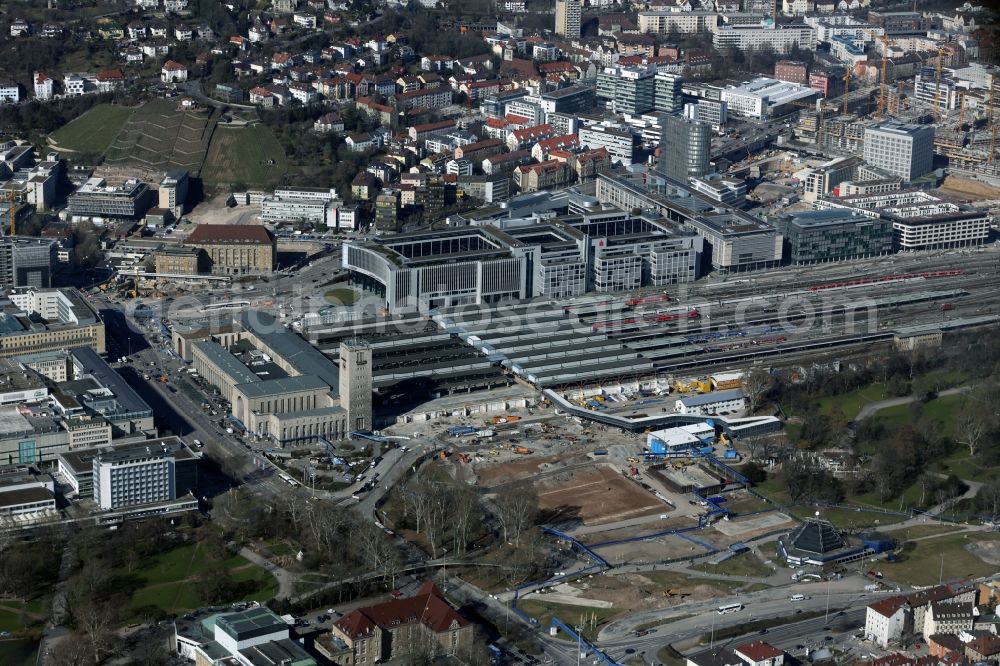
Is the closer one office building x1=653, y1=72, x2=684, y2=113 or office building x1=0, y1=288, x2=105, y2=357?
office building x1=0, y1=288, x2=105, y2=357

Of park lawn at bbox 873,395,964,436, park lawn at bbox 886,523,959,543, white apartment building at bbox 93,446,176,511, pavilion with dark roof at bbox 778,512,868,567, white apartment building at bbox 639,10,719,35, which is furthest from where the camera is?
white apartment building at bbox 639,10,719,35

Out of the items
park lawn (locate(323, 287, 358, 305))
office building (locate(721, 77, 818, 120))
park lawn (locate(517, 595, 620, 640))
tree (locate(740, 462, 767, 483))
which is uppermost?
office building (locate(721, 77, 818, 120))

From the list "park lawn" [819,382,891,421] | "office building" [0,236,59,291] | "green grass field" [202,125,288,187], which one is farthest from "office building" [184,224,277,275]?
"park lawn" [819,382,891,421]

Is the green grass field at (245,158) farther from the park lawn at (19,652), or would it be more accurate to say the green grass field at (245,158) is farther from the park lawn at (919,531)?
the park lawn at (19,652)

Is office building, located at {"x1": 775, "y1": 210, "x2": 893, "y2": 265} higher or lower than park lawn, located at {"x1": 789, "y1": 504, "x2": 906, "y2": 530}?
higher

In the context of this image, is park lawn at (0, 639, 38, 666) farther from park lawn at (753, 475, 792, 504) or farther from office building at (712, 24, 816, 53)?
office building at (712, 24, 816, 53)

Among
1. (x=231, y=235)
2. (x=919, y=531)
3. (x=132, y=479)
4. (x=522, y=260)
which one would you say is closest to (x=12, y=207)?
(x=231, y=235)
